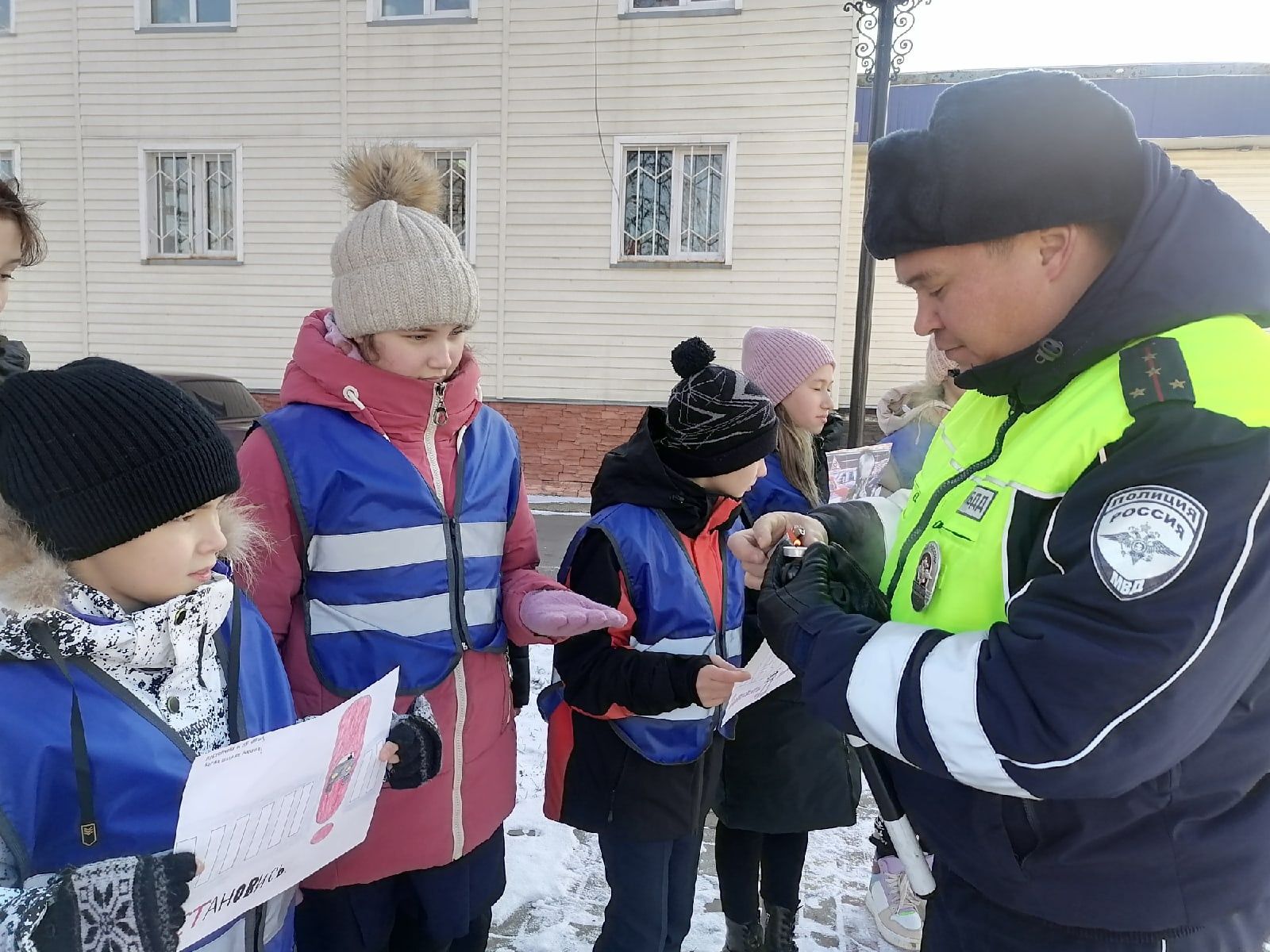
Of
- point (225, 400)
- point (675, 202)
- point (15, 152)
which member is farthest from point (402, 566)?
point (15, 152)

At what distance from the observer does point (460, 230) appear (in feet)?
32.7

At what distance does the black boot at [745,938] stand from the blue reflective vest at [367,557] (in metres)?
1.29

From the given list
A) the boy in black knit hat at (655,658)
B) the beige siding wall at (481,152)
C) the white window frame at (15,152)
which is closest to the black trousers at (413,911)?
the boy in black knit hat at (655,658)

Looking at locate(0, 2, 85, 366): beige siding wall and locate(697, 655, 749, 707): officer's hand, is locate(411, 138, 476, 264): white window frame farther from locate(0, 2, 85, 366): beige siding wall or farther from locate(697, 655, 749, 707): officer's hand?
locate(697, 655, 749, 707): officer's hand

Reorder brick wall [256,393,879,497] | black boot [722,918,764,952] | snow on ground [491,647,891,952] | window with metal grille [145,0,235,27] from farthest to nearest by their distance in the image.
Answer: window with metal grille [145,0,235,27], brick wall [256,393,879,497], snow on ground [491,647,891,952], black boot [722,918,764,952]

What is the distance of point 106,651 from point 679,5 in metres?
9.91

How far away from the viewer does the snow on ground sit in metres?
2.54

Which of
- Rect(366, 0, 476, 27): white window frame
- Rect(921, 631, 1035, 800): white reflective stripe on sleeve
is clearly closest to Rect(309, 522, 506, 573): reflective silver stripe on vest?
Rect(921, 631, 1035, 800): white reflective stripe on sleeve

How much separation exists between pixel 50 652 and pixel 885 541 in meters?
1.43

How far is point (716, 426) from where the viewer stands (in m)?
2.06

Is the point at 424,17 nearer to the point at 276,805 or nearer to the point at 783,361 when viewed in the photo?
the point at 783,361

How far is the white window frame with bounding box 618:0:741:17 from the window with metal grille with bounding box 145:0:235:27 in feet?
16.0

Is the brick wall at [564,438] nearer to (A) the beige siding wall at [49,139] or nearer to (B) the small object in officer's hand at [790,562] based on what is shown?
(A) the beige siding wall at [49,139]

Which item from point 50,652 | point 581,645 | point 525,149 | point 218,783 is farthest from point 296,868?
point 525,149
